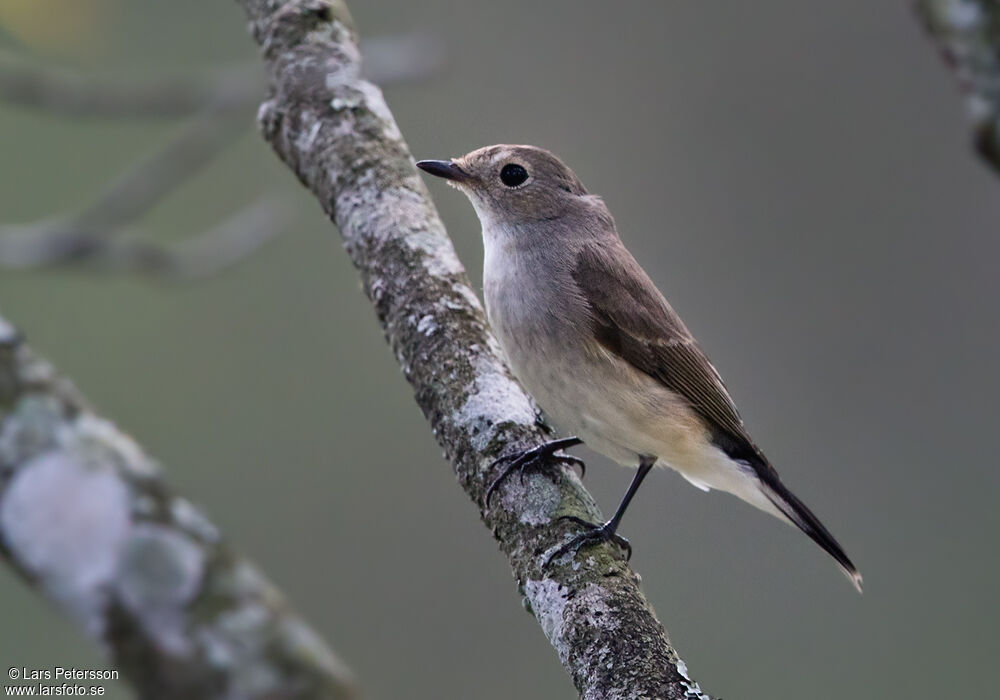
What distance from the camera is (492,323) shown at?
313 cm

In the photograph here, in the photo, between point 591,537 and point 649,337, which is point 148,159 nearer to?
point 649,337

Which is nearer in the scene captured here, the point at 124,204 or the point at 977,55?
the point at 977,55

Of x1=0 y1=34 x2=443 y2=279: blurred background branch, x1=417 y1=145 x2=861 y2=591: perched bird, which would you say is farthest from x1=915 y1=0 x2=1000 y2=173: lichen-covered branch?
x1=0 y1=34 x2=443 y2=279: blurred background branch

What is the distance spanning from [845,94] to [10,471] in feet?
25.8

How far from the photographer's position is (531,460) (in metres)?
2.67

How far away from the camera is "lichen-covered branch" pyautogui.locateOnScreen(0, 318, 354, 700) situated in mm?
986

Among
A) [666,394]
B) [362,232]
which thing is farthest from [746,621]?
[362,232]

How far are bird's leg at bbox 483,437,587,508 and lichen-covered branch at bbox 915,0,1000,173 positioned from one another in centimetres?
160

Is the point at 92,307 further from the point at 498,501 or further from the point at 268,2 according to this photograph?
the point at 498,501

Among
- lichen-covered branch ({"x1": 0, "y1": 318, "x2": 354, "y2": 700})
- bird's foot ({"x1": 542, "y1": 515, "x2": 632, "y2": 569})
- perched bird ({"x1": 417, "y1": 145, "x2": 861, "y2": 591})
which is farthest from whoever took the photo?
perched bird ({"x1": 417, "y1": 145, "x2": 861, "y2": 591})

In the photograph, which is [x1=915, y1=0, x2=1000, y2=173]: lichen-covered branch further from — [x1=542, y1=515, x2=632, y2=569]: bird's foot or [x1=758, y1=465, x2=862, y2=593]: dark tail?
[x1=758, y1=465, x2=862, y2=593]: dark tail

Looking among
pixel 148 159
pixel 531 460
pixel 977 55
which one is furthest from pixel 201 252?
pixel 977 55

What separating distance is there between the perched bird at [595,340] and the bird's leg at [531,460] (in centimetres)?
4

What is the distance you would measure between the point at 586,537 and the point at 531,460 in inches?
11.8
